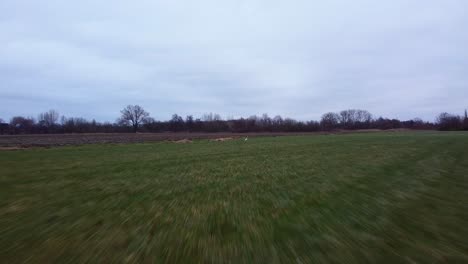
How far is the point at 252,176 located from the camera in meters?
10.7

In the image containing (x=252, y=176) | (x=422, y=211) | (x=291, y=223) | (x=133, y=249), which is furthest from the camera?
(x=252, y=176)

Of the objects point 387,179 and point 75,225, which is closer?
point 75,225

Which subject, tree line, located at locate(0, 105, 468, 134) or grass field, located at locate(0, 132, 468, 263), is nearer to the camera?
grass field, located at locate(0, 132, 468, 263)

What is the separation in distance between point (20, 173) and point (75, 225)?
379 inches

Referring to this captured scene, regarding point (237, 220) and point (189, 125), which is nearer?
point (237, 220)

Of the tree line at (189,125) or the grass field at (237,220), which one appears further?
the tree line at (189,125)

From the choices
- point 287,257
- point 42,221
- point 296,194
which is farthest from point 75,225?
point 296,194

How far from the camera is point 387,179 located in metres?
9.58

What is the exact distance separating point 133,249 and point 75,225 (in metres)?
1.95

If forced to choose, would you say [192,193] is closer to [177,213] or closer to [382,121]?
[177,213]

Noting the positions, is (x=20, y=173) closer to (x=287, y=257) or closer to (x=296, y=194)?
(x=296, y=194)

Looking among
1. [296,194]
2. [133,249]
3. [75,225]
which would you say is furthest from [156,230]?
[296,194]

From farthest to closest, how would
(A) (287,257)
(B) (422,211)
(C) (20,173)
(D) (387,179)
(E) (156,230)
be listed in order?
1. (C) (20,173)
2. (D) (387,179)
3. (B) (422,211)
4. (E) (156,230)
5. (A) (287,257)

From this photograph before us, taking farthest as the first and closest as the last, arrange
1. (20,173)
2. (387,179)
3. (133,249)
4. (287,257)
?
(20,173) → (387,179) → (133,249) → (287,257)
